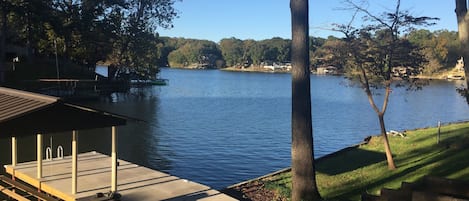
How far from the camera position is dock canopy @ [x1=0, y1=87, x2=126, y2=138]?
6746 mm

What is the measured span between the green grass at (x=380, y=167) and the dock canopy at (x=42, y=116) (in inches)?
235

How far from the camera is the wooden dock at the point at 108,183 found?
29.8 feet

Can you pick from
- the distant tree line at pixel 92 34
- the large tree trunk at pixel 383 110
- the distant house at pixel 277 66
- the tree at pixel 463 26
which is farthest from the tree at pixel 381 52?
the distant house at pixel 277 66

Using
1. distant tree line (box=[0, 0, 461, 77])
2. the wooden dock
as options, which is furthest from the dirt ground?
distant tree line (box=[0, 0, 461, 77])

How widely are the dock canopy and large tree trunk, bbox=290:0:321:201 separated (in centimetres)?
436

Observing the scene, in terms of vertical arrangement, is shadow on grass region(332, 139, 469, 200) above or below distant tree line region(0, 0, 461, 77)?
below

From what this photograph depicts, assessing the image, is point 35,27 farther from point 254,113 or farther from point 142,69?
point 254,113

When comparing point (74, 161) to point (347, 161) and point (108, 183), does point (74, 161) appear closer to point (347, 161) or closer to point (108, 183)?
point (108, 183)

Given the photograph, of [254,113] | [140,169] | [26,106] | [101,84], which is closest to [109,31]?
[101,84]

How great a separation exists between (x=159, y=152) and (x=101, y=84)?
28.9m

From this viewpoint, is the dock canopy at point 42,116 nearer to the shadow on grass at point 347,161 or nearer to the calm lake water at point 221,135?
the calm lake water at point 221,135

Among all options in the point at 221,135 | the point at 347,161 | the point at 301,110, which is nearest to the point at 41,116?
the point at 301,110

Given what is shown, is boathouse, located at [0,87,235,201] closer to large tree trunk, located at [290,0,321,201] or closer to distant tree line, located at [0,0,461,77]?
large tree trunk, located at [290,0,321,201]

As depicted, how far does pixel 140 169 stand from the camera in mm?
11359
